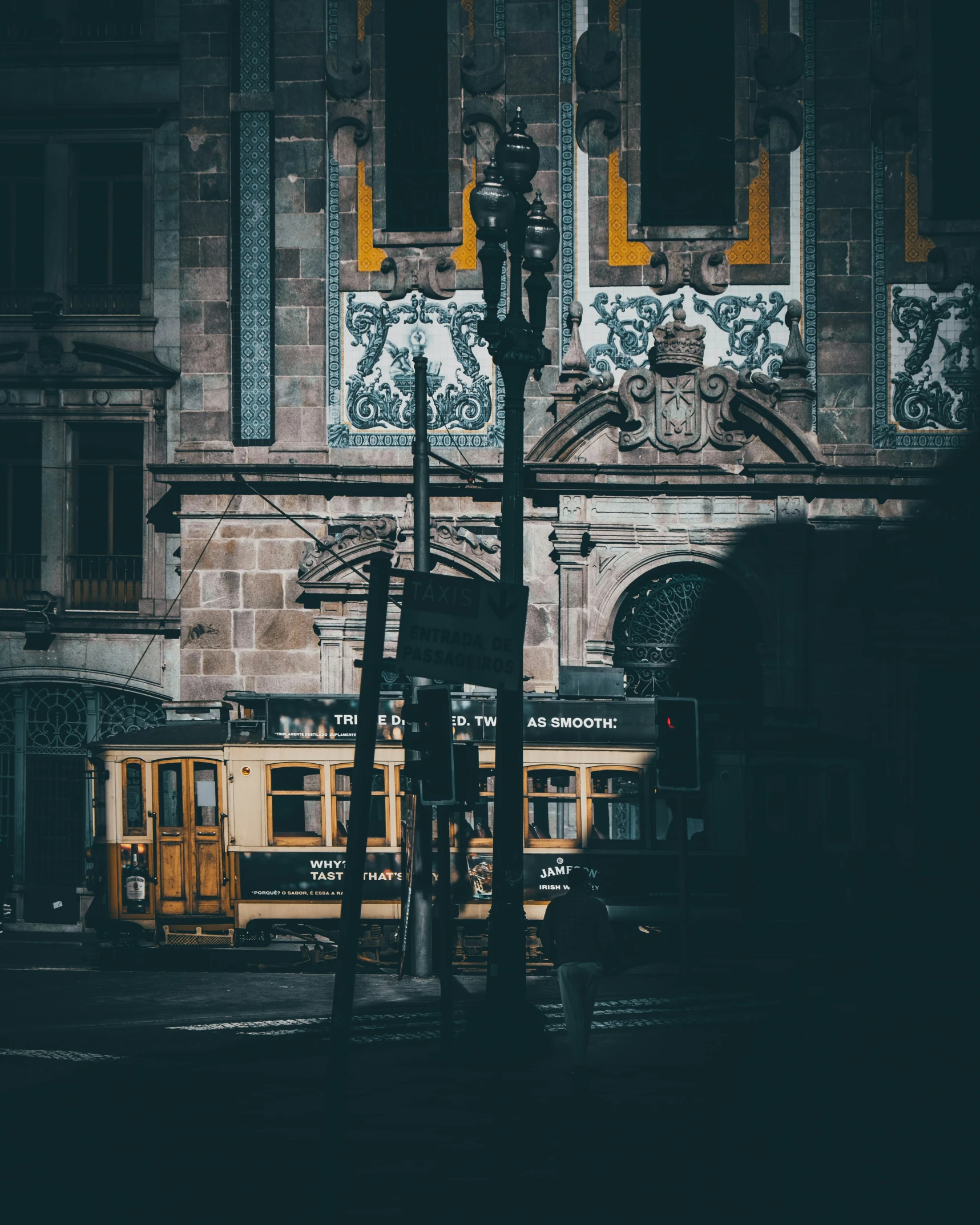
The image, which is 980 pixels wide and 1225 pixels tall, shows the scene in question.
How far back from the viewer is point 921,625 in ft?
82.3

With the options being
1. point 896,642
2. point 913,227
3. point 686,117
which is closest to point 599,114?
point 686,117

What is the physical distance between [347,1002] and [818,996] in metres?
8.62

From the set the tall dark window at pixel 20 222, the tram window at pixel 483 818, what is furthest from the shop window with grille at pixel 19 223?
the tram window at pixel 483 818

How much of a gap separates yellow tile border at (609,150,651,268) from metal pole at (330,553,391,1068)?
17768 mm

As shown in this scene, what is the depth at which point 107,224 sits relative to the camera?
27703 mm

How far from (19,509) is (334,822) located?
914cm

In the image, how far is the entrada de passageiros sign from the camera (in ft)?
31.7

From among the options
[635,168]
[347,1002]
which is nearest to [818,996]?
[347,1002]

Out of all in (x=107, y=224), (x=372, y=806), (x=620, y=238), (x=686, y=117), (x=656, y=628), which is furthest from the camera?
(x=107, y=224)

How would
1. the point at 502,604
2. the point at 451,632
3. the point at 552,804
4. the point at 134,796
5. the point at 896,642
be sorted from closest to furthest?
the point at 451,632 → the point at 502,604 → the point at 552,804 → the point at 134,796 → the point at 896,642

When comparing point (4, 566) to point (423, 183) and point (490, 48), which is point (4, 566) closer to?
point (423, 183)

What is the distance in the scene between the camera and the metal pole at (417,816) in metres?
20.7

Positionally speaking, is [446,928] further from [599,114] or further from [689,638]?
[599,114]

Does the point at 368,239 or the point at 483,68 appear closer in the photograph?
the point at 483,68
